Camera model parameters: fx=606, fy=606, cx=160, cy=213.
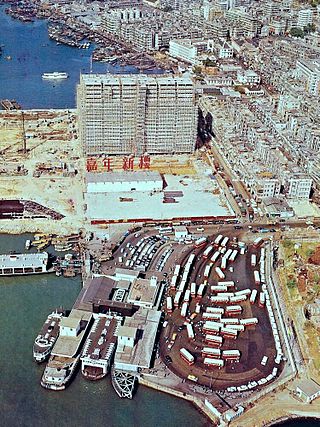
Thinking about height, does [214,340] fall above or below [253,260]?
above

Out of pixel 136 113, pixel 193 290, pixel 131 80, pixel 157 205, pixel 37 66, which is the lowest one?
pixel 37 66

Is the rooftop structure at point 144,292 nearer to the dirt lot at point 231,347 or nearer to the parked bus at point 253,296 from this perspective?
the dirt lot at point 231,347

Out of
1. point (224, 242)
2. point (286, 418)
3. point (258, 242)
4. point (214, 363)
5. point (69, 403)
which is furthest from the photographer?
point (258, 242)

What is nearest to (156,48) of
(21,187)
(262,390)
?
(21,187)

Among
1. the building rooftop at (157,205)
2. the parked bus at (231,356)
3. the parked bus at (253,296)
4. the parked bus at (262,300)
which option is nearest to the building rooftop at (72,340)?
the parked bus at (231,356)

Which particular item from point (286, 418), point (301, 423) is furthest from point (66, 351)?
point (301, 423)

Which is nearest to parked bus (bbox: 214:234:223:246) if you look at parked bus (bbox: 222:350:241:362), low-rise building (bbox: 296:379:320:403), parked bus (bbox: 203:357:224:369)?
parked bus (bbox: 222:350:241:362)

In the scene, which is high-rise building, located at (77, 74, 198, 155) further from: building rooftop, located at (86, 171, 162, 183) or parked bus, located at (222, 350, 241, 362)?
parked bus, located at (222, 350, 241, 362)

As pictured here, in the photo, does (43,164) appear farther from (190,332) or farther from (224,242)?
(190,332)
